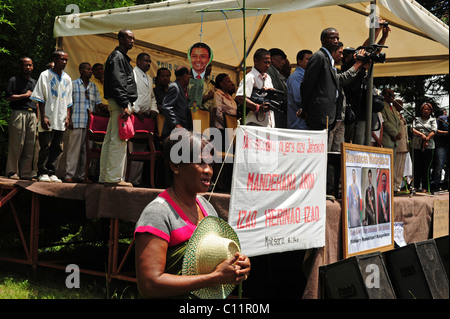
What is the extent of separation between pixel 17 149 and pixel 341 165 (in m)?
4.70

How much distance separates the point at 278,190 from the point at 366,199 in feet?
4.64

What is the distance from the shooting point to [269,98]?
6211 millimetres

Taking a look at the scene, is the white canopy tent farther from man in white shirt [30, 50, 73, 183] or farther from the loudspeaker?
the loudspeaker

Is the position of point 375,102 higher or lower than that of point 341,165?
higher

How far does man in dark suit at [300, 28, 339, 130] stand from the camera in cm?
548

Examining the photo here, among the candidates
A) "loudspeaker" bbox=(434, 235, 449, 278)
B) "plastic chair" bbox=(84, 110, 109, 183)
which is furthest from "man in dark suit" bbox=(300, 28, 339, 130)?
"plastic chair" bbox=(84, 110, 109, 183)

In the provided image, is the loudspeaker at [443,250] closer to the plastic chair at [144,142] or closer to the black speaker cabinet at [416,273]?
the black speaker cabinet at [416,273]

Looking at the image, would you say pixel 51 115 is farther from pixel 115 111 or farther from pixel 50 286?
pixel 50 286

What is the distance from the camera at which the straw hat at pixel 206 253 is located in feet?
6.97

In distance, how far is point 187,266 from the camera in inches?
83.3

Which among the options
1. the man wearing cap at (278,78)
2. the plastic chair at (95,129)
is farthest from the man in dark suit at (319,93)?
the plastic chair at (95,129)
